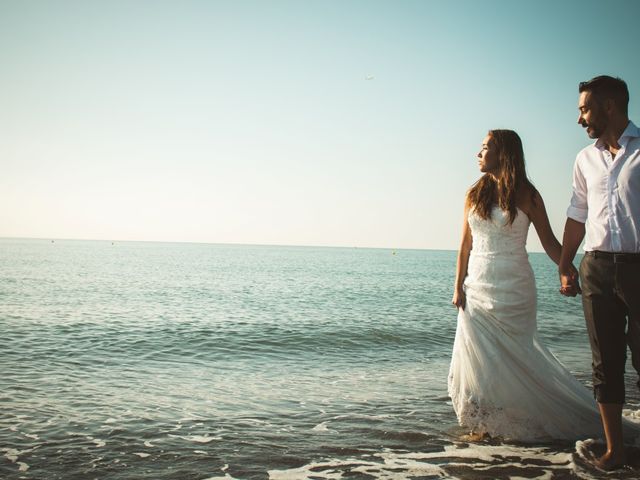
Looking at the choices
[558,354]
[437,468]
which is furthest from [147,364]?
[558,354]

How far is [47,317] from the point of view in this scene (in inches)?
682

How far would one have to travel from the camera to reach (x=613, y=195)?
3.61 meters

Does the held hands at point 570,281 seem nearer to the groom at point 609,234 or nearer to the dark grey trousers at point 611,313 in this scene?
the groom at point 609,234

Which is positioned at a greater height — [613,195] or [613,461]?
[613,195]

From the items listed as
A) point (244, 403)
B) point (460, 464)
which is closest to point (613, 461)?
point (460, 464)

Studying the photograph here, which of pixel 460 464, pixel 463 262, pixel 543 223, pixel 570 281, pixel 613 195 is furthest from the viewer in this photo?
pixel 463 262

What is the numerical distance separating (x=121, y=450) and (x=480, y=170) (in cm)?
487

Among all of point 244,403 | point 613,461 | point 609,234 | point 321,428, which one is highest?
point 609,234

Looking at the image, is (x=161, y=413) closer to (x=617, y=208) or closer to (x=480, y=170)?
(x=480, y=170)

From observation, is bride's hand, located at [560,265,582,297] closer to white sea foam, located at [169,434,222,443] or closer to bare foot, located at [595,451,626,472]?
bare foot, located at [595,451,626,472]

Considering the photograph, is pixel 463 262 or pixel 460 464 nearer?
pixel 460 464

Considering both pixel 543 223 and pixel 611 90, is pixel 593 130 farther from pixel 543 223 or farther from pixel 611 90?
pixel 543 223

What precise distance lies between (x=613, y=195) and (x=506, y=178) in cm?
129

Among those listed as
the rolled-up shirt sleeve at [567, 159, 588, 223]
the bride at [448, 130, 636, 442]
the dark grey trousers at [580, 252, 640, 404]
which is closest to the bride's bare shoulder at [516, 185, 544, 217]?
the bride at [448, 130, 636, 442]
